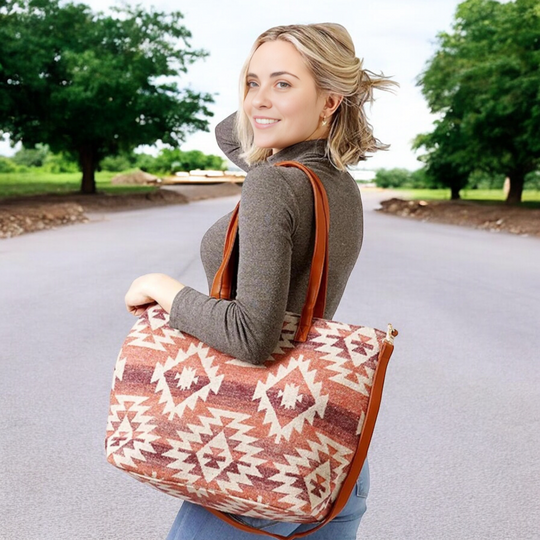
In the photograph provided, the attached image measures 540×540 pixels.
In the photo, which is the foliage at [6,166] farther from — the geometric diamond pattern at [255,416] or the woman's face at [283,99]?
the geometric diamond pattern at [255,416]

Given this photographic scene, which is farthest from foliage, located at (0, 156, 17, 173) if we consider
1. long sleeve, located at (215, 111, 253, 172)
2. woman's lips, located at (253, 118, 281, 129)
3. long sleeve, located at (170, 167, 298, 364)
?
long sleeve, located at (170, 167, 298, 364)

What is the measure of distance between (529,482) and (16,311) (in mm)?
5388

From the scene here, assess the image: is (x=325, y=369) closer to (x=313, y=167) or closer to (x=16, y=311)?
(x=313, y=167)

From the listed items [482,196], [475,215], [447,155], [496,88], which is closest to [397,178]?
[482,196]

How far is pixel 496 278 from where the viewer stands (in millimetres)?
10617

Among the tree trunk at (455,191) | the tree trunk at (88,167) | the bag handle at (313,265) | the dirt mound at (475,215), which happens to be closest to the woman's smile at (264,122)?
the bag handle at (313,265)

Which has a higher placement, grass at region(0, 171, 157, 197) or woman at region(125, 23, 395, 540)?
woman at region(125, 23, 395, 540)

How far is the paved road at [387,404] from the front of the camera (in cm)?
347

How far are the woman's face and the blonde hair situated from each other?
22mm

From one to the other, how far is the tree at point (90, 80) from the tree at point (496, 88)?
986cm

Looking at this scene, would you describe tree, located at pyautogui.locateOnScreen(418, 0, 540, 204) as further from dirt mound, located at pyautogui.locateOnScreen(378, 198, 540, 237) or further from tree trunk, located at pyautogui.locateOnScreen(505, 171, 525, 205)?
dirt mound, located at pyautogui.locateOnScreen(378, 198, 540, 237)

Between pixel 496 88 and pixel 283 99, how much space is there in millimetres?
22828

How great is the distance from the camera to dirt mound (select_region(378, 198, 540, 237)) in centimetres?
1939

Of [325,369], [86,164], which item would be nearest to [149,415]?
[325,369]
